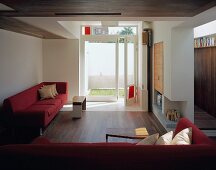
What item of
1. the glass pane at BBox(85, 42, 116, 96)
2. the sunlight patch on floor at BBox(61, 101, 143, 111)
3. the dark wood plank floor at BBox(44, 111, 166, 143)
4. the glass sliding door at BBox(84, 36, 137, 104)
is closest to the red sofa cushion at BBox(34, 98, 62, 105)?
the dark wood plank floor at BBox(44, 111, 166, 143)

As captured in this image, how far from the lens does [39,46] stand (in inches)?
361

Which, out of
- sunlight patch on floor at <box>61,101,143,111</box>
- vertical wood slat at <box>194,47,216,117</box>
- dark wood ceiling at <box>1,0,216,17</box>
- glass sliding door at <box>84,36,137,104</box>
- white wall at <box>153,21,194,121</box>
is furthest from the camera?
glass sliding door at <box>84,36,137,104</box>

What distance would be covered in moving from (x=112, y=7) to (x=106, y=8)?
0.13 m

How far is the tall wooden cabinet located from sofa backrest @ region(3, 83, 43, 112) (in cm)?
332

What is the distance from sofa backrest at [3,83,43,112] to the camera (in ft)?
17.9

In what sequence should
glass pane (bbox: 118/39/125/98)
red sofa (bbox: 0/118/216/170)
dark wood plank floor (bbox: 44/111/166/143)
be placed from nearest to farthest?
red sofa (bbox: 0/118/216/170)
dark wood plank floor (bbox: 44/111/166/143)
glass pane (bbox: 118/39/125/98)

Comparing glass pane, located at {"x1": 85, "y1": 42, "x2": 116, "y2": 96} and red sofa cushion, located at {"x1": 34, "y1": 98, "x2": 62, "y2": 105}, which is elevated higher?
glass pane, located at {"x1": 85, "y1": 42, "x2": 116, "y2": 96}

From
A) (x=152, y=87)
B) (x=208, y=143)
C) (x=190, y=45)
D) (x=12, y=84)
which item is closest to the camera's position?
(x=208, y=143)

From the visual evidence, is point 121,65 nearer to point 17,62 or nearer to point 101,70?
point 101,70

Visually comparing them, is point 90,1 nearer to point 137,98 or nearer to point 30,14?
point 30,14

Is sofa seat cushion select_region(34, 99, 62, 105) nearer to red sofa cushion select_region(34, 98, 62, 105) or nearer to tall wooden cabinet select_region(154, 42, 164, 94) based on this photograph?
red sofa cushion select_region(34, 98, 62, 105)

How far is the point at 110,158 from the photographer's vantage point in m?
2.38

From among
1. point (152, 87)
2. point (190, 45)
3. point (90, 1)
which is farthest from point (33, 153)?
point (152, 87)

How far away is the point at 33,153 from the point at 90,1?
189cm
